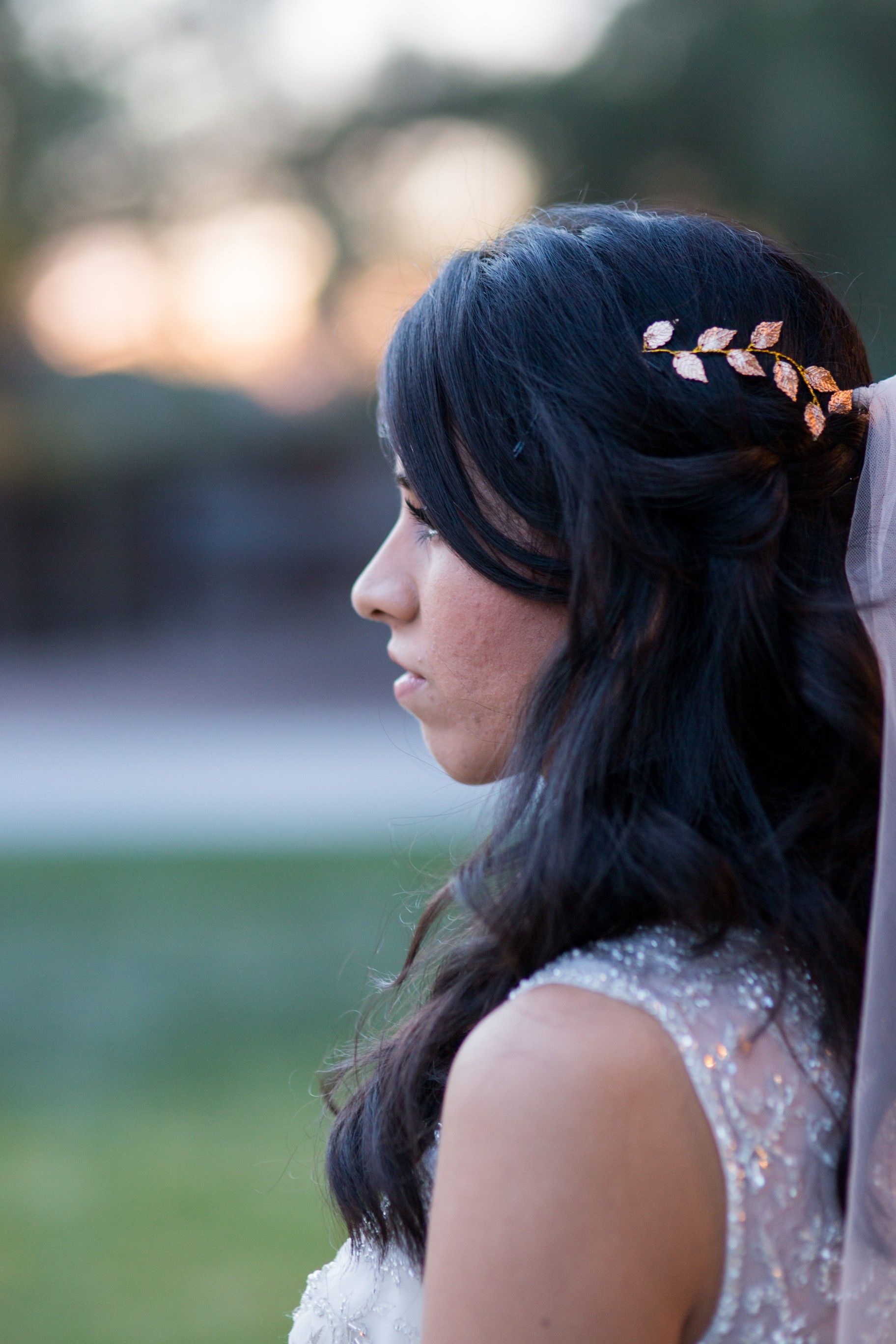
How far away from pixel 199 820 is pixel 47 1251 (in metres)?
5.13

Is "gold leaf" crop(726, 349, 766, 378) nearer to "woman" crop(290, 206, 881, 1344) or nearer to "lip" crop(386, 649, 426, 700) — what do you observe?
"woman" crop(290, 206, 881, 1344)

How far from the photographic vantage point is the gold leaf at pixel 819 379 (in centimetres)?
128

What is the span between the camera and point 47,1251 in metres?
3.90

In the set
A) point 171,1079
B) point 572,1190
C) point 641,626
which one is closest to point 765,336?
point 641,626

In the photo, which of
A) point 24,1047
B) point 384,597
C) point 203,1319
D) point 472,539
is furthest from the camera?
point 24,1047

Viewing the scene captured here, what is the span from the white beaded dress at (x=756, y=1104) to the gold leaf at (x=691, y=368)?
51 centimetres

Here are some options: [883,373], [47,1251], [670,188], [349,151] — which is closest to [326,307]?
[349,151]

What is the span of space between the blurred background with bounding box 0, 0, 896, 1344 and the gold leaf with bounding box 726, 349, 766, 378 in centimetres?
40

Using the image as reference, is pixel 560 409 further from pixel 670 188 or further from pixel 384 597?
pixel 670 188

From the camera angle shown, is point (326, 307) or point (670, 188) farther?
point (326, 307)

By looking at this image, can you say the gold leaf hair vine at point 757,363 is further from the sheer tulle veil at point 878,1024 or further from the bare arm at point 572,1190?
the bare arm at point 572,1190

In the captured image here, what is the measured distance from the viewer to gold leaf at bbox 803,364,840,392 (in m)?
1.28

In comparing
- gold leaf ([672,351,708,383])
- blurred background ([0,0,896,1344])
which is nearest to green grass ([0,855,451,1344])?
blurred background ([0,0,896,1344])

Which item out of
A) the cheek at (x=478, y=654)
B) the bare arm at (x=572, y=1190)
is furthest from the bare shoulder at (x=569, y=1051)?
the cheek at (x=478, y=654)
